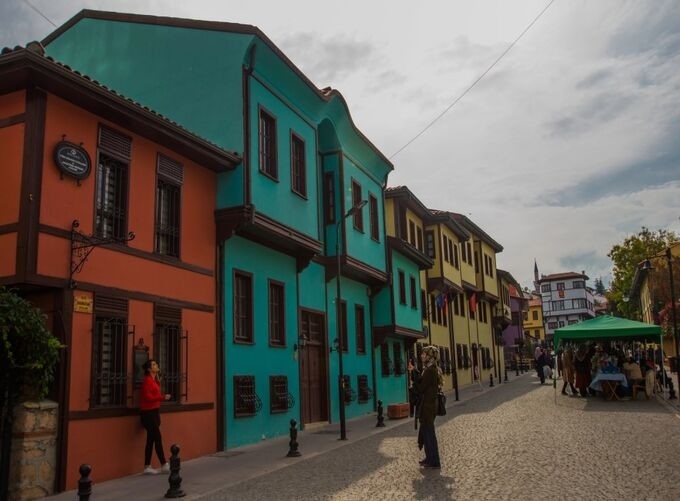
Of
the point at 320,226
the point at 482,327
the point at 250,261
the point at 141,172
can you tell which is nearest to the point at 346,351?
the point at 320,226

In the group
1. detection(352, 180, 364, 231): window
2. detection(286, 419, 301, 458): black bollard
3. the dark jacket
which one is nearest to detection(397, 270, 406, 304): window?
detection(352, 180, 364, 231): window

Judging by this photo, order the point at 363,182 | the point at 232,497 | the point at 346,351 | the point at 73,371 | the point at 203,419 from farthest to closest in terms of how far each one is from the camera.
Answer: the point at 363,182 → the point at 346,351 → the point at 203,419 → the point at 73,371 → the point at 232,497

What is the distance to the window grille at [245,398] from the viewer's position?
14.4 meters

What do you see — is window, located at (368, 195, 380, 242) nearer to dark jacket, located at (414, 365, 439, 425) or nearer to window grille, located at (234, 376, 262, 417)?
window grille, located at (234, 376, 262, 417)

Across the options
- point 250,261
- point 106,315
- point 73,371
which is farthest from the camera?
point 250,261

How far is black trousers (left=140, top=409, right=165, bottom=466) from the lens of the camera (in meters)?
10.8

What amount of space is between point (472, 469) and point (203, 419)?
5.62 m

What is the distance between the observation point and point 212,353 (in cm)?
1370

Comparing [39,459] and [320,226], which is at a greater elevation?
[320,226]

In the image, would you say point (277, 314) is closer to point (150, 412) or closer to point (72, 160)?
point (150, 412)

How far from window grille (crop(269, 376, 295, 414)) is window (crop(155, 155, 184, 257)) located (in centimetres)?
454

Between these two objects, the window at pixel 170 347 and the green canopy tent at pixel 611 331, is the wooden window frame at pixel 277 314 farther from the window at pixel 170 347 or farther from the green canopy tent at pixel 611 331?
the green canopy tent at pixel 611 331

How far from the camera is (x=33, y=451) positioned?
9164mm

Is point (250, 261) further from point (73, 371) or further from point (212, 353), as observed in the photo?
point (73, 371)
